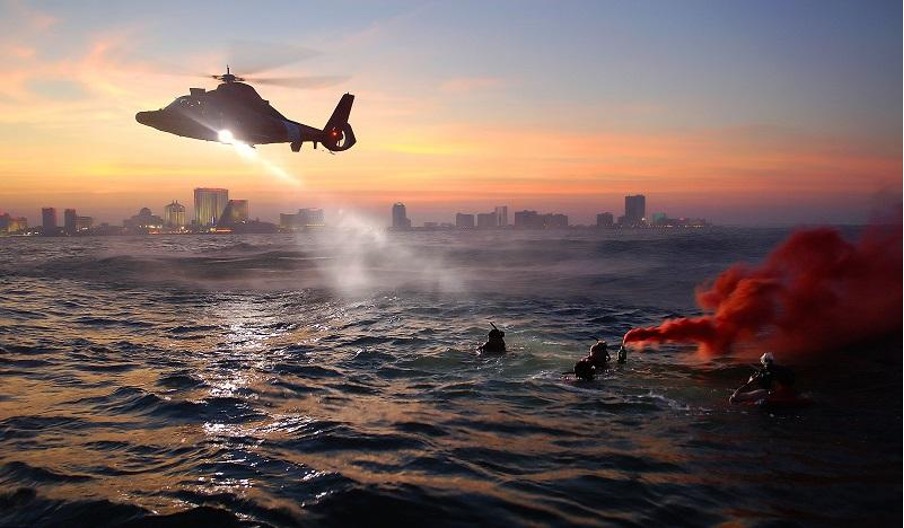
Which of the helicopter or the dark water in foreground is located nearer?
the dark water in foreground

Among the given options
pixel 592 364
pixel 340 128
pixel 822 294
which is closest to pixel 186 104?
pixel 340 128

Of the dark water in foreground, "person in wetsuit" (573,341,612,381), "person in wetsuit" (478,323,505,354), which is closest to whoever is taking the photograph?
the dark water in foreground

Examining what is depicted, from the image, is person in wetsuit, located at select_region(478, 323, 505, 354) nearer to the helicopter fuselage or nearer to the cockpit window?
the helicopter fuselage

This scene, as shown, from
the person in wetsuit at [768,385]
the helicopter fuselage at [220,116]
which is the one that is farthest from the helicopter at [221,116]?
the person in wetsuit at [768,385]

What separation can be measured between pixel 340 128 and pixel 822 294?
27.6 meters

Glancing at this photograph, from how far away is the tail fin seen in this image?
115 feet

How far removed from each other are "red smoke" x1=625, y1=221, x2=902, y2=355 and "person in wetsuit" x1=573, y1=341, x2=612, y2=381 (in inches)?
170

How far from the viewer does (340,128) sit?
36.1 meters

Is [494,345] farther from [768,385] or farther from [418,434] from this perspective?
[768,385]

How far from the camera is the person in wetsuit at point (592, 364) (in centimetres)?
1550

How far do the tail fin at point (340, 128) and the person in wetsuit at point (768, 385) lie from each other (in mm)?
27687

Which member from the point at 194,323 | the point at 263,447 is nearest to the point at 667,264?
the point at 194,323

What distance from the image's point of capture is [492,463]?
9.97 m

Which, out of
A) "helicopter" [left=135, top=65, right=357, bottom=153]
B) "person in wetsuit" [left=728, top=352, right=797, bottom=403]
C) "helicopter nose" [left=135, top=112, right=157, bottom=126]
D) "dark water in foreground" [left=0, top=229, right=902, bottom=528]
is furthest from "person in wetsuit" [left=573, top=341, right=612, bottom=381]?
"helicopter nose" [left=135, top=112, right=157, bottom=126]
